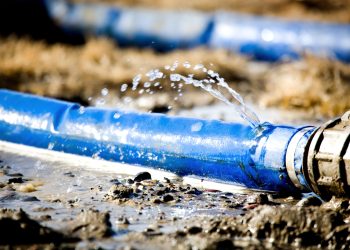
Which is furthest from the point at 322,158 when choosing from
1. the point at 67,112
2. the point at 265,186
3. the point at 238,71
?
the point at 238,71

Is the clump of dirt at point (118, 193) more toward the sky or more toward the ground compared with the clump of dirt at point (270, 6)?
more toward the ground

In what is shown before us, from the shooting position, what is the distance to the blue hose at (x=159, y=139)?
3.78 m

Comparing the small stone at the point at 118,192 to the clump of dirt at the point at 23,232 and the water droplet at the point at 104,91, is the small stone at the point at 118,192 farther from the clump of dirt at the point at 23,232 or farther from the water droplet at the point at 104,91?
the water droplet at the point at 104,91

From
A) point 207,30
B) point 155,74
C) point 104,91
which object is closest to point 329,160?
point 155,74

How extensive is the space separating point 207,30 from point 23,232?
786 centimetres

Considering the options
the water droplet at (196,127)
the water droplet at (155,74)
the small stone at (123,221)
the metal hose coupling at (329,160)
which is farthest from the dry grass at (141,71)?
the small stone at (123,221)

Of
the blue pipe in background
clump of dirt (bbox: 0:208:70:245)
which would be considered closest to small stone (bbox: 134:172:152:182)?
clump of dirt (bbox: 0:208:70:245)

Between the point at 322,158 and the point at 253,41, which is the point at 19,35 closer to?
the point at 253,41

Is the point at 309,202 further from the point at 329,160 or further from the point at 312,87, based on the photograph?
the point at 312,87

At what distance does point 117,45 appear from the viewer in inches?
418

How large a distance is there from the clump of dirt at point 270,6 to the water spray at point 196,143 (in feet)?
29.9

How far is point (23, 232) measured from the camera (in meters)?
2.90

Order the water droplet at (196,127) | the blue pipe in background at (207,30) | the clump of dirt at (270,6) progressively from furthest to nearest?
the clump of dirt at (270,6) < the blue pipe in background at (207,30) < the water droplet at (196,127)

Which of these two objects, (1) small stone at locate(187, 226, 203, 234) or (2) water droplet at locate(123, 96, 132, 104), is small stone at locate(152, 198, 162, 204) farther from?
(2) water droplet at locate(123, 96, 132, 104)
